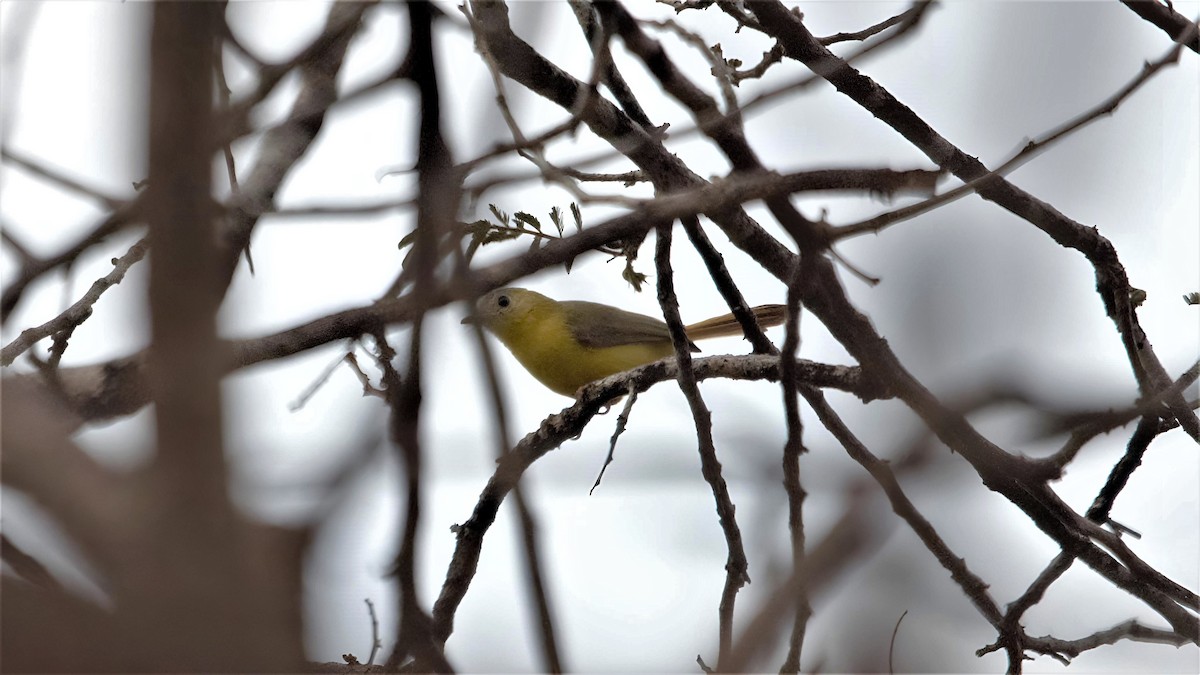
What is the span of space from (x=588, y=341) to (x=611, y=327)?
20cm

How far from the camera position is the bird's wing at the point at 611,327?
7.05 meters

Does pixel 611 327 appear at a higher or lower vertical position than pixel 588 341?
higher

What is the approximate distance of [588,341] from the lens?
7.05 m

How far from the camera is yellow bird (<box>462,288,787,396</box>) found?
22.8 ft

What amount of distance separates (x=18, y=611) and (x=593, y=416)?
335 cm

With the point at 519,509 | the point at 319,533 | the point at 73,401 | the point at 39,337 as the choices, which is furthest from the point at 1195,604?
the point at 39,337

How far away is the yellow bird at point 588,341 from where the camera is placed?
6.96m

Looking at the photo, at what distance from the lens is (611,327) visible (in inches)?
281

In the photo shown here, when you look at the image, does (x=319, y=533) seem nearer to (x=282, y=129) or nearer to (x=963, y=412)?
(x=963, y=412)

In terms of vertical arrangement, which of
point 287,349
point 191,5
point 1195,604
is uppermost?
point 287,349

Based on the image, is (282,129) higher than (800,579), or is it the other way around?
(282,129)

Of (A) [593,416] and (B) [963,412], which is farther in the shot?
(A) [593,416]

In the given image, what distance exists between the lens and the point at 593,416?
177 inches

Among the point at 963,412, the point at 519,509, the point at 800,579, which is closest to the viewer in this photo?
the point at 800,579
